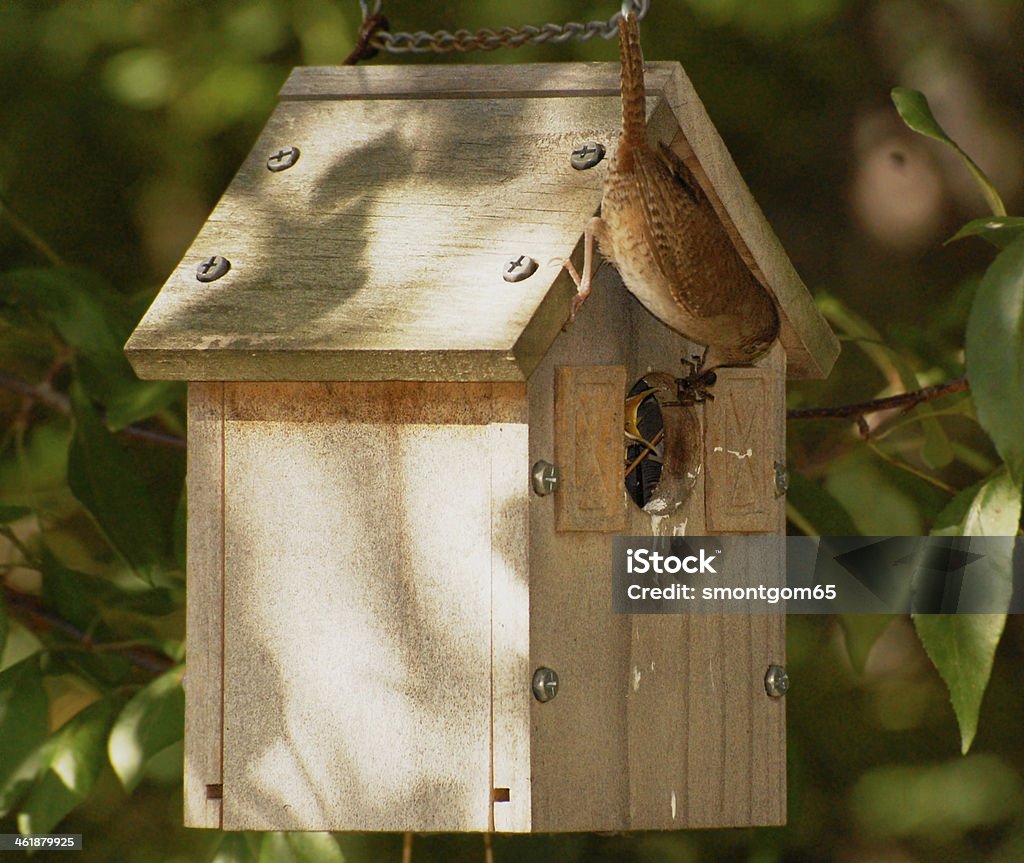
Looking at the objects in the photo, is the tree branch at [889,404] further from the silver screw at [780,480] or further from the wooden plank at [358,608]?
the wooden plank at [358,608]

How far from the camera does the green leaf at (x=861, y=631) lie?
9.76 ft

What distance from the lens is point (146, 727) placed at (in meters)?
2.72

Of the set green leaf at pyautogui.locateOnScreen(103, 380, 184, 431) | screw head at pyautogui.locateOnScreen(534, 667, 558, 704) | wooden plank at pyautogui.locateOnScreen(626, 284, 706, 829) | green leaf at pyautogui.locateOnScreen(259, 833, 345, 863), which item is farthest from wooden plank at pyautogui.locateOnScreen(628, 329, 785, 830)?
A: green leaf at pyautogui.locateOnScreen(103, 380, 184, 431)

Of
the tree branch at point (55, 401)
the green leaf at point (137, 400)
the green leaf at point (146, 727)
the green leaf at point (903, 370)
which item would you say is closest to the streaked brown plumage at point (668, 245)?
the green leaf at point (903, 370)

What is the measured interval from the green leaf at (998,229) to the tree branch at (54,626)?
167 cm

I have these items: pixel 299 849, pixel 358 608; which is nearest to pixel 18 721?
pixel 299 849

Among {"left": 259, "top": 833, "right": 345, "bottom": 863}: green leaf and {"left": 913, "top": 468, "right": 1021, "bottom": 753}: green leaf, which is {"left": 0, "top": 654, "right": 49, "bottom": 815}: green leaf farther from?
{"left": 913, "top": 468, "right": 1021, "bottom": 753}: green leaf

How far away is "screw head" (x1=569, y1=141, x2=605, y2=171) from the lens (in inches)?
85.7

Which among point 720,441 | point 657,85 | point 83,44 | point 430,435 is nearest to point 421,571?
point 430,435

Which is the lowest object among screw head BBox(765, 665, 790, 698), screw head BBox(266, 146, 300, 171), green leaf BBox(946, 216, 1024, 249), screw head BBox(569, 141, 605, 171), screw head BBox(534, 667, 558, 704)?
screw head BBox(534, 667, 558, 704)

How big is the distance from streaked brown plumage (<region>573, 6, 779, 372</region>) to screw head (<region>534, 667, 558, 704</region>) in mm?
471

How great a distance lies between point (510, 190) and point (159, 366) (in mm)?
515

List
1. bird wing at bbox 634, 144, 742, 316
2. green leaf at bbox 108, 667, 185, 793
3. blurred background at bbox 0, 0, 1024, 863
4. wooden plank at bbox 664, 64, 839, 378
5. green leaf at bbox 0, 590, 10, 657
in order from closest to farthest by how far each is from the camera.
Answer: bird wing at bbox 634, 144, 742, 316
wooden plank at bbox 664, 64, 839, 378
green leaf at bbox 0, 590, 10, 657
green leaf at bbox 108, 667, 185, 793
blurred background at bbox 0, 0, 1024, 863

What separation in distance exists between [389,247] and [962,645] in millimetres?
1050
